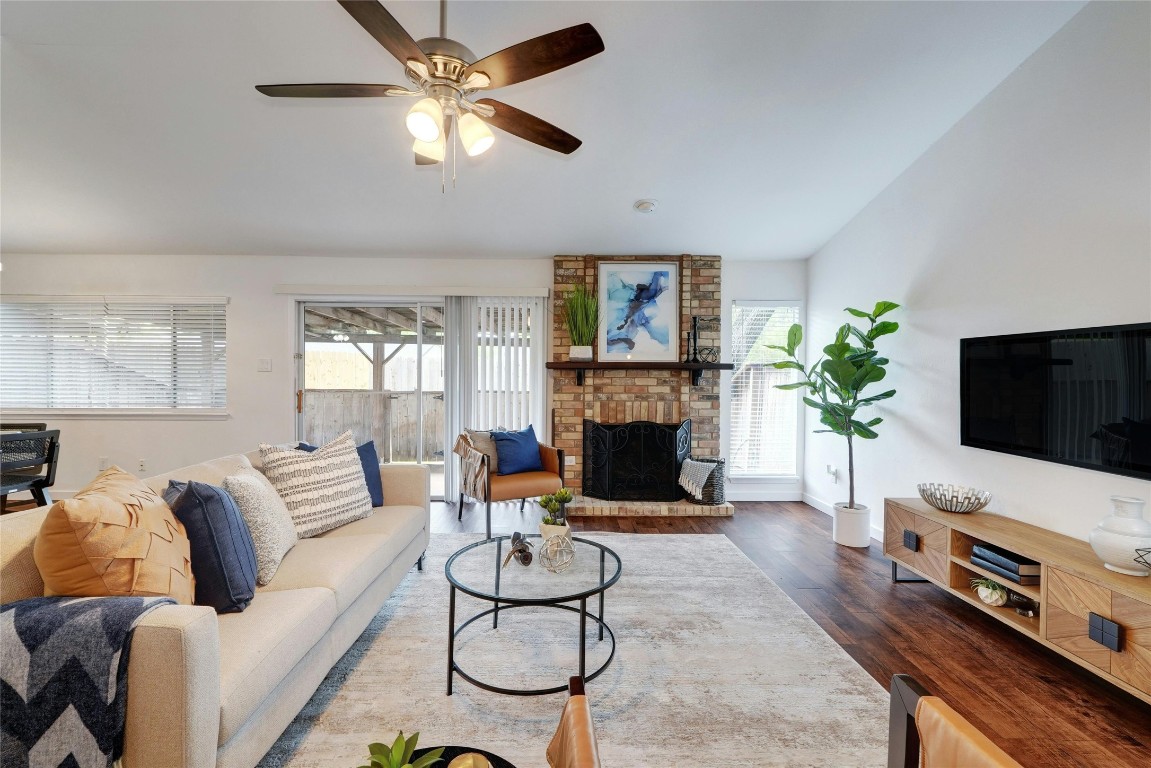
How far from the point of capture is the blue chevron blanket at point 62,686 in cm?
102

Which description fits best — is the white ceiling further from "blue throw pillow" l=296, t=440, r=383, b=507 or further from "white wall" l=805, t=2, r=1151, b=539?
"blue throw pillow" l=296, t=440, r=383, b=507

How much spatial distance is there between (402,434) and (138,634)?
153 inches

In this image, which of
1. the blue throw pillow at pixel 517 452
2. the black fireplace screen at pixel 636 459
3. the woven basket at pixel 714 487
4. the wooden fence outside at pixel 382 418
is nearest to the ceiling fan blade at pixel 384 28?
the blue throw pillow at pixel 517 452

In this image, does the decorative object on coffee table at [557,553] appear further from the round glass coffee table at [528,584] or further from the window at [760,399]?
the window at [760,399]

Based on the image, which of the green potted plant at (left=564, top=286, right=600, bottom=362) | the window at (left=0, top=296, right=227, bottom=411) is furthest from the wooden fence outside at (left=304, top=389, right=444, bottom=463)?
the green potted plant at (left=564, top=286, right=600, bottom=362)

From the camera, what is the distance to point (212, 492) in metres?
1.58

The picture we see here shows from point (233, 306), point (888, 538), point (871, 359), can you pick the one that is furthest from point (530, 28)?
point (233, 306)

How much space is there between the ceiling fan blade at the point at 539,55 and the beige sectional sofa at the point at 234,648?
1.78 metres

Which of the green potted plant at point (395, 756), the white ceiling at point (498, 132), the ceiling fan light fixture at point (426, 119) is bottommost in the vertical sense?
the green potted plant at point (395, 756)

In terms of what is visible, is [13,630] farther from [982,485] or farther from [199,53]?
[982,485]

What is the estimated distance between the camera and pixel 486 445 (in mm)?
3982

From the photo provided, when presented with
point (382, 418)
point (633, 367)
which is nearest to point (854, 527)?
point (633, 367)

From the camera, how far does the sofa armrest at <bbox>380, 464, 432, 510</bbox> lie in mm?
2803

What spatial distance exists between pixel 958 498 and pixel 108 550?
3581 mm
